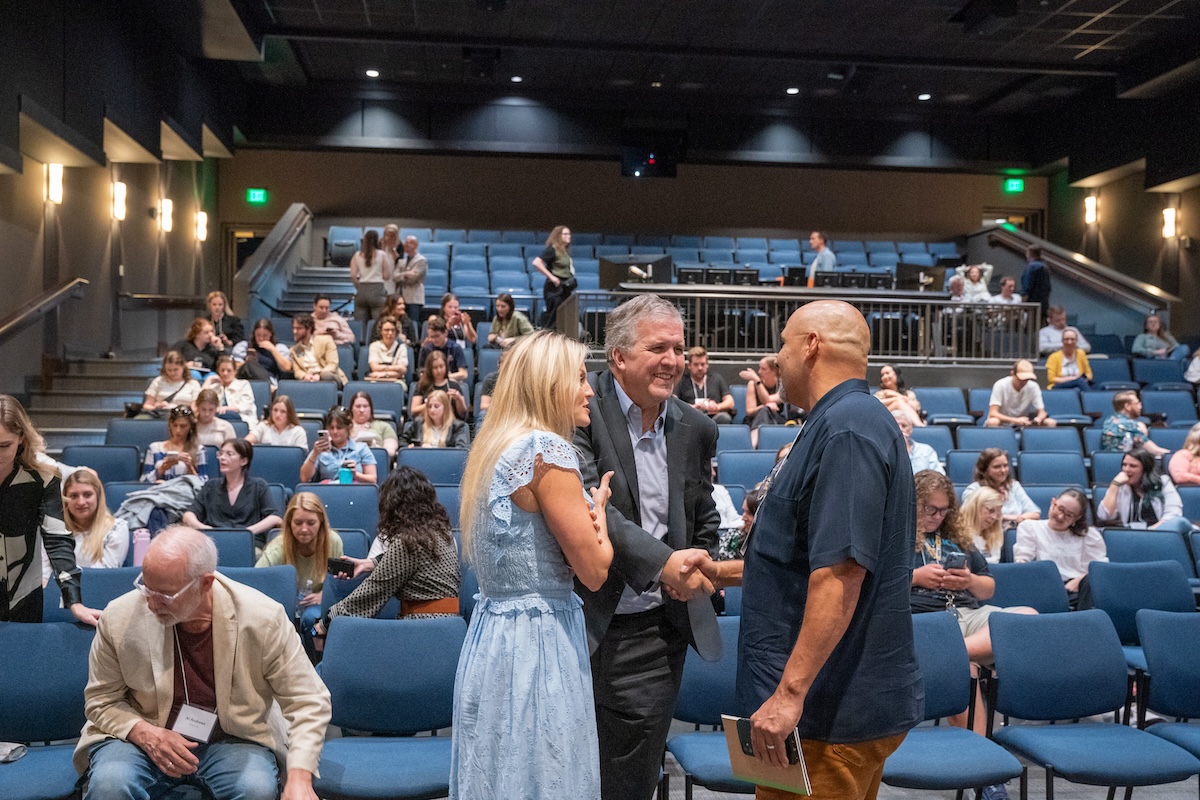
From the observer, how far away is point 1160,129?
13125 millimetres

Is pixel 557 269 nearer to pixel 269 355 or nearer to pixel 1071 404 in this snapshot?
pixel 269 355

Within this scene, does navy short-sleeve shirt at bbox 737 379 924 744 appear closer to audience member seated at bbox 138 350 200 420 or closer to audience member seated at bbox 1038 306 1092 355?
audience member seated at bbox 138 350 200 420

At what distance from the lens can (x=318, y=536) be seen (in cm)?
454

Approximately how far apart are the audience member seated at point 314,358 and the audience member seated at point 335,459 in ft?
8.23

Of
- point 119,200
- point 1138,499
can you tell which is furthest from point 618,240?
point 1138,499

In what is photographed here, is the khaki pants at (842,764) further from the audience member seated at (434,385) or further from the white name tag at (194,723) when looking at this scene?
the audience member seated at (434,385)

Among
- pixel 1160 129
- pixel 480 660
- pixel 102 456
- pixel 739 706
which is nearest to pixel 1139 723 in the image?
pixel 739 706

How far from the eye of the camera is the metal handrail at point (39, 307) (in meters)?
8.16

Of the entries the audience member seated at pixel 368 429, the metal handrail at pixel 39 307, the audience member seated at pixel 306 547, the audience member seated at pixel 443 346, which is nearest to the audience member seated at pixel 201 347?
the metal handrail at pixel 39 307

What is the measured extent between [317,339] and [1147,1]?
8.56 metres

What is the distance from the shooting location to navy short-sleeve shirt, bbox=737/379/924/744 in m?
1.88

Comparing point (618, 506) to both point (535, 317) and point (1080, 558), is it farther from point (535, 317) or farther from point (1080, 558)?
point (535, 317)

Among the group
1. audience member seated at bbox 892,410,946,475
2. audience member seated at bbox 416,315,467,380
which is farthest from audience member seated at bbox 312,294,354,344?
audience member seated at bbox 892,410,946,475

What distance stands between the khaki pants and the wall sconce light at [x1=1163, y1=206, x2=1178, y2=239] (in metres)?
14.0
